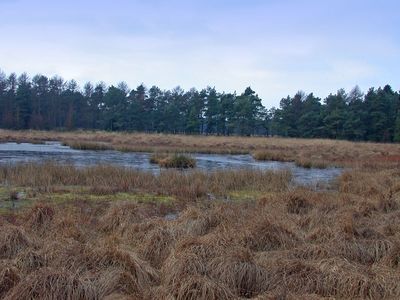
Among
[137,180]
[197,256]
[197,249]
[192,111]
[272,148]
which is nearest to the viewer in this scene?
[197,256]

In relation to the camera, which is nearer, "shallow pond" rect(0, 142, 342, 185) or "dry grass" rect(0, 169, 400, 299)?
"dry grass" rect(0, 169, 400, 299)

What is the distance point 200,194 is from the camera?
1493cm

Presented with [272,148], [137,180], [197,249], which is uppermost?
[197,249]

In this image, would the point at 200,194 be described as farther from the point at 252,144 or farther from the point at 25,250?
the point at 252,144

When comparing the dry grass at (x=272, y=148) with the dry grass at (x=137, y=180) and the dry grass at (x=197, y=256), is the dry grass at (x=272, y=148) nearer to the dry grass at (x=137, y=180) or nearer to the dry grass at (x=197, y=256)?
the dry grass at (x=137, y=180)

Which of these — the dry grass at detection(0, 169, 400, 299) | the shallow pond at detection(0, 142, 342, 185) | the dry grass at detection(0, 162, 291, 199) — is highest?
the dry grass at detection(0, 169, 400, 299)

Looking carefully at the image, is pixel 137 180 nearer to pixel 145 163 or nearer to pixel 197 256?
pixel 145 163

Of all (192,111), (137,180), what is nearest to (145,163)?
(137,180)

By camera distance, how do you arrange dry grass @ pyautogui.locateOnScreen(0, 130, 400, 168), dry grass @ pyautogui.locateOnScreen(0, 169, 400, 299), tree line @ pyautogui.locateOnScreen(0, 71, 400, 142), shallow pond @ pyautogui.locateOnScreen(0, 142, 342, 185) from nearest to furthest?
dry grass @ pyautogui.locateOnScreen(0, 169, 400, 299) < shallow pond @ pyautogui.locateOnScreen(0, 142, 342, 185) < dry grass @ pyautogui.locateOnScreen(0, 130, 400, 168) < tree line @ pyautogui.locateOnScreen(0, 71, 400, 142)

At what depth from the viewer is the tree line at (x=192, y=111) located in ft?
232

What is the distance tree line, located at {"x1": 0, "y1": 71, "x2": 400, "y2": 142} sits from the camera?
7069 cm

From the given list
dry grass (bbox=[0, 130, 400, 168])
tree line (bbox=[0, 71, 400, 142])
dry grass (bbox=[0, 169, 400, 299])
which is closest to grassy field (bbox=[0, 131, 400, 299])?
dry grass (bbox=[0, 169, 400, 299])

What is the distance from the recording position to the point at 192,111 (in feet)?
275

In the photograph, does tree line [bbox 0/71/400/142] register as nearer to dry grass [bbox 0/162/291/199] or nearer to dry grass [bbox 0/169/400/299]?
dry grass [bbox 0/162/291/199]
